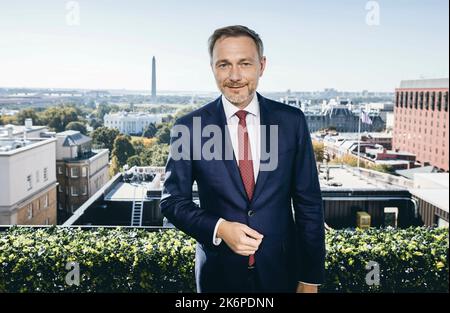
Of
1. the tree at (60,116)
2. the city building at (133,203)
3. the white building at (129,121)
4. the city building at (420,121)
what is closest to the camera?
the white building at (129,121)

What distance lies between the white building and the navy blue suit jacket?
12.7 feet

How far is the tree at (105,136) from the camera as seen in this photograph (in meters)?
6.25

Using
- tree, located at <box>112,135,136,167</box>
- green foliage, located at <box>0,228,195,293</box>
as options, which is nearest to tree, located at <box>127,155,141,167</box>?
tree, located at <box>112,135,136,167</box>

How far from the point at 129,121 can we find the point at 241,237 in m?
4.71

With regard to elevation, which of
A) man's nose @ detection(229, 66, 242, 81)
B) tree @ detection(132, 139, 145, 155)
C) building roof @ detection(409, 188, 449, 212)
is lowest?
building roof @ detection(409, 188, 449, 212)

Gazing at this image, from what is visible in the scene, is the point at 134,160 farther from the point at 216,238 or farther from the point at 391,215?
the point at 216,238

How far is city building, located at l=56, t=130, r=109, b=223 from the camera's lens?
7.68m

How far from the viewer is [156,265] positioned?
3137mm

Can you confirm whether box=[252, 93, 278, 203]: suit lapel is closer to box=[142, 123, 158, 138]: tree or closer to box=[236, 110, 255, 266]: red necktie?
box=[236, 110, 255, 266]: red necktie

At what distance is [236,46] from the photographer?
4.07 ft

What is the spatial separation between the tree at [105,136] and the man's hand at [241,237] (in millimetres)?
5138

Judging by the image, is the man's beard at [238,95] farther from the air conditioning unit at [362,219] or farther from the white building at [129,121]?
the air conditioning unit at [362,219]

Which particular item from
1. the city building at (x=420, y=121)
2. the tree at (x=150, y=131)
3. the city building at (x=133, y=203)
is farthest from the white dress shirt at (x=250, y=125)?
the city building at (x=420, y=121)
